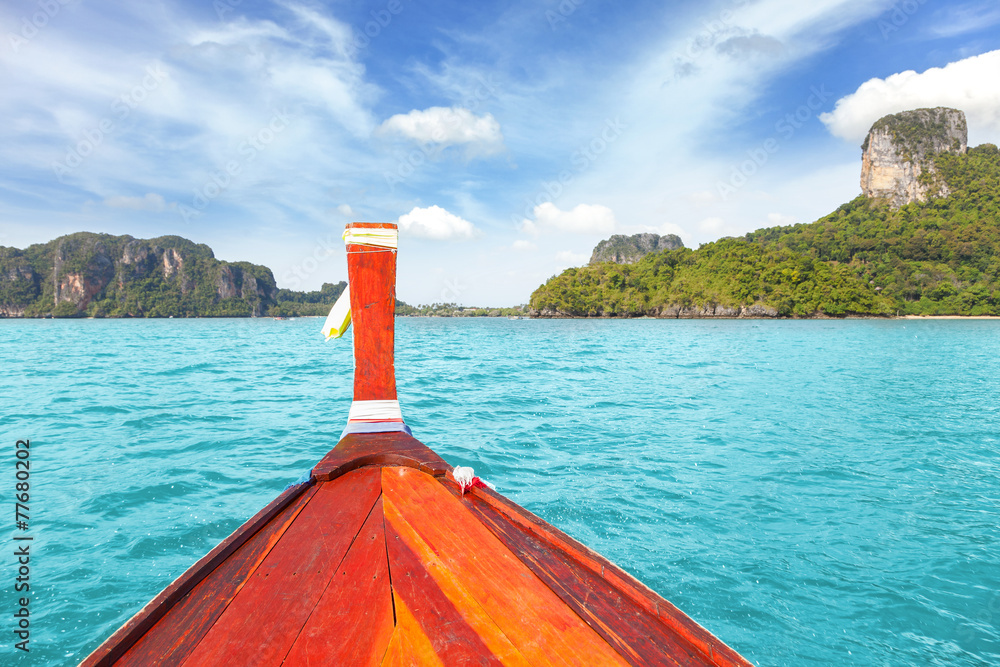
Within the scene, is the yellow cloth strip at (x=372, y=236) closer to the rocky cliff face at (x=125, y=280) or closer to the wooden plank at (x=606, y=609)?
the wooden plank at (x=606, y=609)

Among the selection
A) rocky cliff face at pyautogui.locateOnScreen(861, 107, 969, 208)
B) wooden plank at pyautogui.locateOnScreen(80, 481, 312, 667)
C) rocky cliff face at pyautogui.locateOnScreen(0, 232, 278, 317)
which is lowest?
wooden plank at pyautogui.locateOnScreen(80, 481, 312, 667)

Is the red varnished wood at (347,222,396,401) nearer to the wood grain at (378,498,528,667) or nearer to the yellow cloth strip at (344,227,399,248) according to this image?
the yellow cloth strip at (344,227,399,248)

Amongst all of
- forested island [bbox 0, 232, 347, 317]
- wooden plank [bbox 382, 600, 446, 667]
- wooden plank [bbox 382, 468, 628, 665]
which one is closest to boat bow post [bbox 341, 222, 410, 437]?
wooden plank [bbox 382, 468, 628, 665]

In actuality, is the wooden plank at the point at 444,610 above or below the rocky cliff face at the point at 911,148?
below

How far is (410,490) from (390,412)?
135cm

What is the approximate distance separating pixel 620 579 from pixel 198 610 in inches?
63.4

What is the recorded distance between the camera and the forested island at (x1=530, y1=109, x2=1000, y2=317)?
92500 mm

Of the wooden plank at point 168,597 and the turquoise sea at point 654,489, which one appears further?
the turquoise sea at point 654,489

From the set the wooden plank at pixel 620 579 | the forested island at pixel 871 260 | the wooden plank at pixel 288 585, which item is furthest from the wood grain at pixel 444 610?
the forested island at pixel 871 260

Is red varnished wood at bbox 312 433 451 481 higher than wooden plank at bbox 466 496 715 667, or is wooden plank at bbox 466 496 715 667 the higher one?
red varnished wood at bbox 312 433 451 481

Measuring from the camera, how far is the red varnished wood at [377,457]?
289cm

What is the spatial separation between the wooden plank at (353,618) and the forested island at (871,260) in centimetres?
11613

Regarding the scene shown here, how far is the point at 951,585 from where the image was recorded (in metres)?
4.20

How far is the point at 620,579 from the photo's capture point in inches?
69.9
